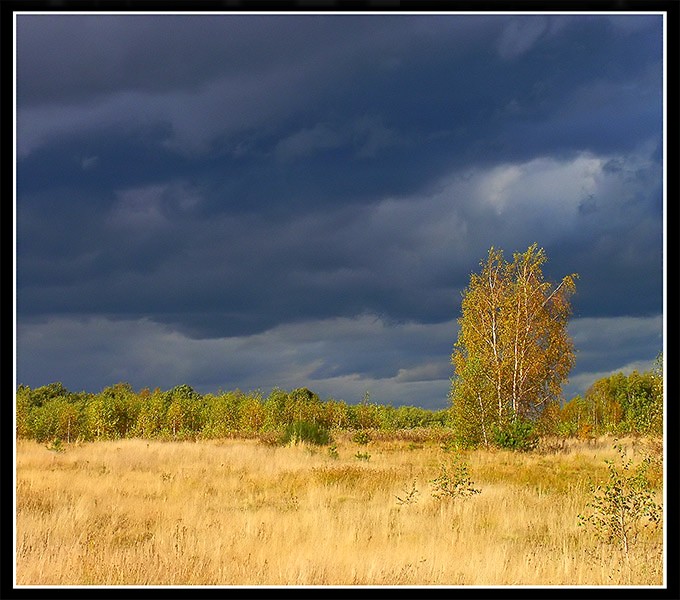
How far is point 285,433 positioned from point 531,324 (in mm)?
14001

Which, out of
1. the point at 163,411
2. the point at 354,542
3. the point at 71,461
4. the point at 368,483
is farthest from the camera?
the point at 163,411

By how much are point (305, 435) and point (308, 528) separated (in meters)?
21.3

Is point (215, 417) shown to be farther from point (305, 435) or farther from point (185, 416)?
point (305, 435)

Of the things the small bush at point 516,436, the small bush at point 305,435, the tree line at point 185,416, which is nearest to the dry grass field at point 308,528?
the small bush at point 516,436

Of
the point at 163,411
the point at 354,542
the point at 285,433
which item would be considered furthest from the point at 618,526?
the point at 163,411

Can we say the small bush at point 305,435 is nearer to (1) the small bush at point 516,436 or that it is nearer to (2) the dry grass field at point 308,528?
(1) the small bush at point 516,436

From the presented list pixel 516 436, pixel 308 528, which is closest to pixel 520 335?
pixel 516 436

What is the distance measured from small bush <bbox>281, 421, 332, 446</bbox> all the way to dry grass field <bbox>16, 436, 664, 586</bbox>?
9.55 m

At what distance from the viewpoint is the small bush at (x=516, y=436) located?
91.3ft

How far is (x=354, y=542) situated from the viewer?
10.3 m

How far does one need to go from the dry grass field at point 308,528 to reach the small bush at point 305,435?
9.55 metres

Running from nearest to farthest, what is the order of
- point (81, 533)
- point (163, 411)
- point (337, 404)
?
1. point (81, 533)
2. point (163, 411)
3. point (337, 404)

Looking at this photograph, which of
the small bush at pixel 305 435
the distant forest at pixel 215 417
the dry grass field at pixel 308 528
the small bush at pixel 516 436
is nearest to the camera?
the dry grass field at pixel 308 528
